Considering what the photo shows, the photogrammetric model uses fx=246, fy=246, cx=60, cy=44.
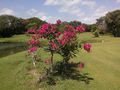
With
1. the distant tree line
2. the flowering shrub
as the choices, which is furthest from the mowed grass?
the distant tree line

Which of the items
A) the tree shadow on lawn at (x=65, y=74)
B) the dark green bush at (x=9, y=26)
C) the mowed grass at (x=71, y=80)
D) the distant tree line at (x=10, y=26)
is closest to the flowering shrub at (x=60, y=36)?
the tree shadow on lawn at (x=65, y=74)

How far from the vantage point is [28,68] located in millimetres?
25375

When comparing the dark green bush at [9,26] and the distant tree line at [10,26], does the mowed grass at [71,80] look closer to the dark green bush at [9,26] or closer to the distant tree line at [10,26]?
the distant tree line at [10,26]

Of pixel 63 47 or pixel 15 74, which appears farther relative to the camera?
pixel 15 74

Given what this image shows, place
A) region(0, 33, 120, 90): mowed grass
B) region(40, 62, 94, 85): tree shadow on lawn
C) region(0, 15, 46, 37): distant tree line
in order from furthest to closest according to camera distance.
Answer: region(0, 15, 46, 37): distant tree line
region(40, 62, 94, 85): tree shadow on lawn
region(0, 33, 120, 90): mowed grass

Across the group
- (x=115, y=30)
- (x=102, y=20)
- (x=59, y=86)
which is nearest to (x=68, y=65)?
(x=59, y=86)

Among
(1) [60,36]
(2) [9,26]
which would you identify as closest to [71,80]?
(1) [60,36]

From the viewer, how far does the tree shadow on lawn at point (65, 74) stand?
68.8 ft

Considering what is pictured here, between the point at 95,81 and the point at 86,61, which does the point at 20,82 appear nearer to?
the point at 95,81

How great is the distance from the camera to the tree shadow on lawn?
21.0 meters

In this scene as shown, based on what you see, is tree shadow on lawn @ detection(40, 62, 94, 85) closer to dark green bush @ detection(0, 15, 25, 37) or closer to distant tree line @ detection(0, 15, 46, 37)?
distant tree line @ detection(0, 15, 46, 37)

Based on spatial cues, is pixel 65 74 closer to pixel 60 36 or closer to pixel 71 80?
pixel 71 80

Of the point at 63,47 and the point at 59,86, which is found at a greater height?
the point at 63,47

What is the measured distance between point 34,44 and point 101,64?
9.61 metres
